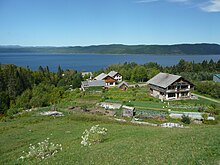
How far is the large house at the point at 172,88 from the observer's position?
1757 inches

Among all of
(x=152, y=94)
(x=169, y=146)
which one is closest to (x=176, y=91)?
(x=152, y=94)

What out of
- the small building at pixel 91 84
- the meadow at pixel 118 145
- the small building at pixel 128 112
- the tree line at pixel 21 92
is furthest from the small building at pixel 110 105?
the small building at pixel 91 84

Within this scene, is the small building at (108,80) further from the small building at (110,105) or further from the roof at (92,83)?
the small building at (110,105)

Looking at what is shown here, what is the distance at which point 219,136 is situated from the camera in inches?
476

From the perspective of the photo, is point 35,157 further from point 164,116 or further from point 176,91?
point 176,91

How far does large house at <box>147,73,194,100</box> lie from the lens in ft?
146

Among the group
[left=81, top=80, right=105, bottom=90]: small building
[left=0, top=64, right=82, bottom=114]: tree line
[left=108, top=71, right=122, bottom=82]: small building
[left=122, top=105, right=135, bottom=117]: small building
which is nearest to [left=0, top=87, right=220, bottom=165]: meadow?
[left=122, top=105, right=135, bottom=117]: small building

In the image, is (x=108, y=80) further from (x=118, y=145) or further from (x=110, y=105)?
(x=118, y=145)

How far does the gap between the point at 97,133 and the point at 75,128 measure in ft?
29.3

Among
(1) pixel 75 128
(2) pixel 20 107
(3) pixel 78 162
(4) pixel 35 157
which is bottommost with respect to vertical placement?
(2) pixel 20 107

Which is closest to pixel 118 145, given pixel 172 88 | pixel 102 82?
pixel 172 88

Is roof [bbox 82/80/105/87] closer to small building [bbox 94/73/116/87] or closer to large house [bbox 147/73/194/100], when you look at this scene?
small building [bbox 94/73/116/87]

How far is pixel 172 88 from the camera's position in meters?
45.3

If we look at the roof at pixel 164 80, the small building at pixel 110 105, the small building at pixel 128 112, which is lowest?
the small building at pixel 110 105
